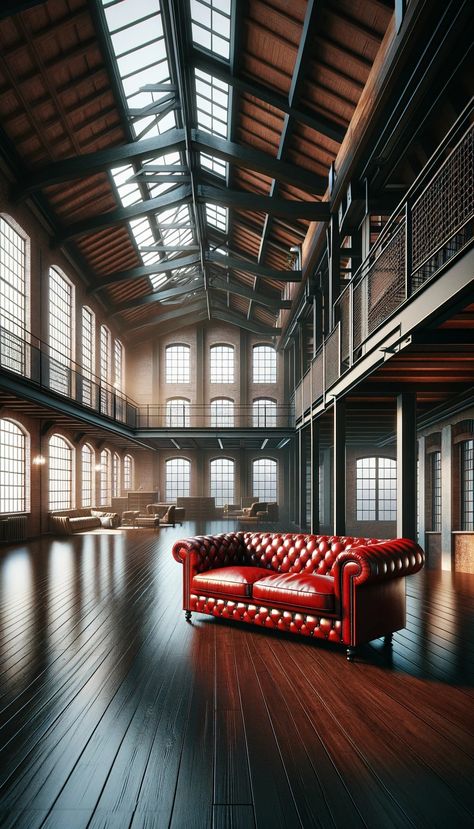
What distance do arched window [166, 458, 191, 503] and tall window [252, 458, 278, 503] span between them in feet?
9.21

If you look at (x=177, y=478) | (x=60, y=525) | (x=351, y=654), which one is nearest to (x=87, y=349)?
(x=60, y=525)

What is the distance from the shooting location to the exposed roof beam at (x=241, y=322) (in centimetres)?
2250

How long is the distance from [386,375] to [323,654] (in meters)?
3.95

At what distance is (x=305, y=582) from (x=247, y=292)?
1501 cm

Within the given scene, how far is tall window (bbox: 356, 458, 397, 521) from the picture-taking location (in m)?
19.1

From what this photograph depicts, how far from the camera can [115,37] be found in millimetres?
9523

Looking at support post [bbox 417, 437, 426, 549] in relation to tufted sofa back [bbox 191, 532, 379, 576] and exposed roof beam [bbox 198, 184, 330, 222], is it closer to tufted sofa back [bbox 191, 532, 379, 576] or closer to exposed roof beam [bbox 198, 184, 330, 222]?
exposed roof beam [bbox 198, 184, 330, 222]

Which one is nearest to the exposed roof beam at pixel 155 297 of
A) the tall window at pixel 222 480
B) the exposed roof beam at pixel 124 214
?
the exposed roof beam at pixel 124 214

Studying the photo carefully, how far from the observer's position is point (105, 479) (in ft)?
62.9

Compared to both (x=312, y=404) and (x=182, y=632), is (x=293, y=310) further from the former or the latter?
(x=182, y=632)

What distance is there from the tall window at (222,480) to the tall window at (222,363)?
3.49 metres

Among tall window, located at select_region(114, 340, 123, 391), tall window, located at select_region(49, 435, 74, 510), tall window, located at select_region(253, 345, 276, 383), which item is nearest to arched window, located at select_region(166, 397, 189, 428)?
tall window, located at select_region(114, 340, 123, 391)

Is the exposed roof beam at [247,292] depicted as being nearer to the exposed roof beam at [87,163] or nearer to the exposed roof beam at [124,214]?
the exposed roof beam at [124,214]

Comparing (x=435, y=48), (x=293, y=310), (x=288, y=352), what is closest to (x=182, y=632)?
(x=435, y=48)
